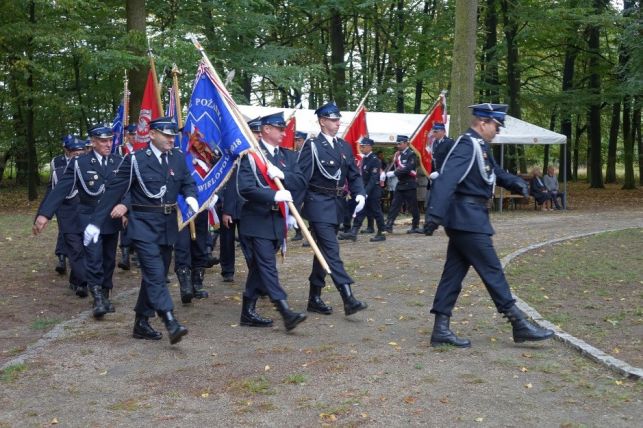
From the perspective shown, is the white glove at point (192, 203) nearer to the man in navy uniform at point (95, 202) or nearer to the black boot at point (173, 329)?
the black boot at point (173, 329)

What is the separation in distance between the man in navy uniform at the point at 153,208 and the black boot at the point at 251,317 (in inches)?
36.9

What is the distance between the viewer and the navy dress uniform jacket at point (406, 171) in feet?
53.9

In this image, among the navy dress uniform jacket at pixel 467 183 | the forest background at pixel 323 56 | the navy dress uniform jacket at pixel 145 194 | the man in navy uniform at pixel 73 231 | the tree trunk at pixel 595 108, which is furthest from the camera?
the tree trunk at pixel 595 108

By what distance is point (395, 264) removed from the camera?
1200 centimetres

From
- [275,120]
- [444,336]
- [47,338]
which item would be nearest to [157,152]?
[275,120]

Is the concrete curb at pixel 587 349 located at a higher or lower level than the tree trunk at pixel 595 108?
lower

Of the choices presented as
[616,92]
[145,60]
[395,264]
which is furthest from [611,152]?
[395,264]

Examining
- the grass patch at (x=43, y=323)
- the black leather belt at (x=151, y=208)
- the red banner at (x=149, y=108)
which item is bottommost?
the grass patch at (x=43, y=323)

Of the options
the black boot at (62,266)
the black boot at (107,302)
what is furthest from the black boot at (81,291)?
the black boot at (62,266)

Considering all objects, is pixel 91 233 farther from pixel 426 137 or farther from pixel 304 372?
pixel 426 137

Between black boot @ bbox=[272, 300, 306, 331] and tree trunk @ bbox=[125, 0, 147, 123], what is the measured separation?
1351 cm

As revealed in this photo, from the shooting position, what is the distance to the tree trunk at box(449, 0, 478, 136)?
18250 millimetres

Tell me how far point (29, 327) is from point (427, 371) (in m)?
4.43

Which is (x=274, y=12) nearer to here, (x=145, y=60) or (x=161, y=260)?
(x=145, y=60)
